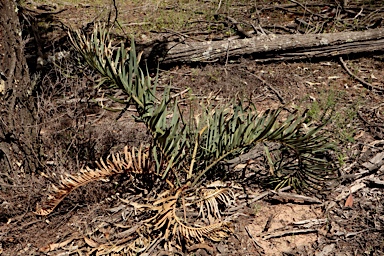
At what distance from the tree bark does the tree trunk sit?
2.77 meters

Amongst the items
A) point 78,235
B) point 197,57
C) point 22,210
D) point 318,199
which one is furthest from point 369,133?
point 22,210

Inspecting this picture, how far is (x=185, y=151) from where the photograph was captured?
3838mm

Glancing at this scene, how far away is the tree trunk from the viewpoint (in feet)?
12.6

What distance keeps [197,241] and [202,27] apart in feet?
15.9

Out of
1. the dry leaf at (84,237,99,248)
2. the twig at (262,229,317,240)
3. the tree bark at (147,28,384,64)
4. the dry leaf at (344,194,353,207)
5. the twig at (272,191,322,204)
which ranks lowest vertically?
the dry leaf at (84,237,99,248)

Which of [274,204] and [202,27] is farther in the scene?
[202,27]

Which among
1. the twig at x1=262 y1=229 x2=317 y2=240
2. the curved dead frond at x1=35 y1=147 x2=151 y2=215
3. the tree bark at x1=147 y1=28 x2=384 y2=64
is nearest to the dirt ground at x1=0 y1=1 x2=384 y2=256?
the twig at x1=262 y1=229 x2=317 y2=240

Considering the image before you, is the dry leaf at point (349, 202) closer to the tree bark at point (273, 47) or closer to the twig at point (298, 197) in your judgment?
the twig at point (298, 197)

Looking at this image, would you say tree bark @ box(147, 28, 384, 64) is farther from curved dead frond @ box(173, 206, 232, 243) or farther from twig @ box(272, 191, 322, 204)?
curved dead frond @ box(173, 206, 232, 243)

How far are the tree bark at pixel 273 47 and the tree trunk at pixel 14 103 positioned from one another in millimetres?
2772

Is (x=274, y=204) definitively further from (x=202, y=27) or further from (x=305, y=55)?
(x=202, y=27)

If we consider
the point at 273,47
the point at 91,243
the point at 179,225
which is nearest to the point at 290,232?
the point at 179,225

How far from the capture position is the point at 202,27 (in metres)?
7.82

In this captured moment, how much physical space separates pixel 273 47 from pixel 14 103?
3938 millimetres
